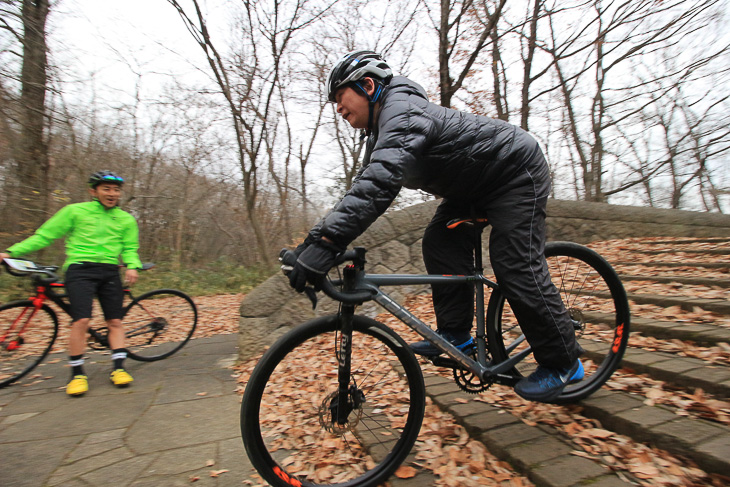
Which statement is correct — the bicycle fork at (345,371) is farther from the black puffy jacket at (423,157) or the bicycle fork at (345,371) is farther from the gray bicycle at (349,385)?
the black puffy jacket at (423,157)

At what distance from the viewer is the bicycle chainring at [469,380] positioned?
203 centimetres

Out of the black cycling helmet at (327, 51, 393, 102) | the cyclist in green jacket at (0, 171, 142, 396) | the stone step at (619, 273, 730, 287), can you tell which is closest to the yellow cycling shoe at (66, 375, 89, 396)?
the cyclist in green jacket at (0, 171, 142, 396)

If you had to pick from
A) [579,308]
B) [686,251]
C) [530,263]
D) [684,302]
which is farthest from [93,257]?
[686,251]

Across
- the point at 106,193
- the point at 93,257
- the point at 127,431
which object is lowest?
the point at 127,431

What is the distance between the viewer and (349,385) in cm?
179

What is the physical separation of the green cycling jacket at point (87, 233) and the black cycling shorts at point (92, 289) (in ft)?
0.24

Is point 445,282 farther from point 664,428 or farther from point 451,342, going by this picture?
point 664,428

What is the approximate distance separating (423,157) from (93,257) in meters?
3.26

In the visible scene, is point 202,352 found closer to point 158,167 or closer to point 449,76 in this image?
point 449,76

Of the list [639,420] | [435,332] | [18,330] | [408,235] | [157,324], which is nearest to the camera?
[639,420]

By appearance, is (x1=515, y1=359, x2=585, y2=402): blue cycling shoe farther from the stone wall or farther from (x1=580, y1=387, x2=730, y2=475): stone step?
the stone wall

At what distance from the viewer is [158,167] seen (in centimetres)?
1366

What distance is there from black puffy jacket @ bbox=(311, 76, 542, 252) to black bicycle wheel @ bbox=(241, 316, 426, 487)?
498 mm

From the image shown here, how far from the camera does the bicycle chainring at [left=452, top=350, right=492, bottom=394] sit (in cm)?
Answer: 203
